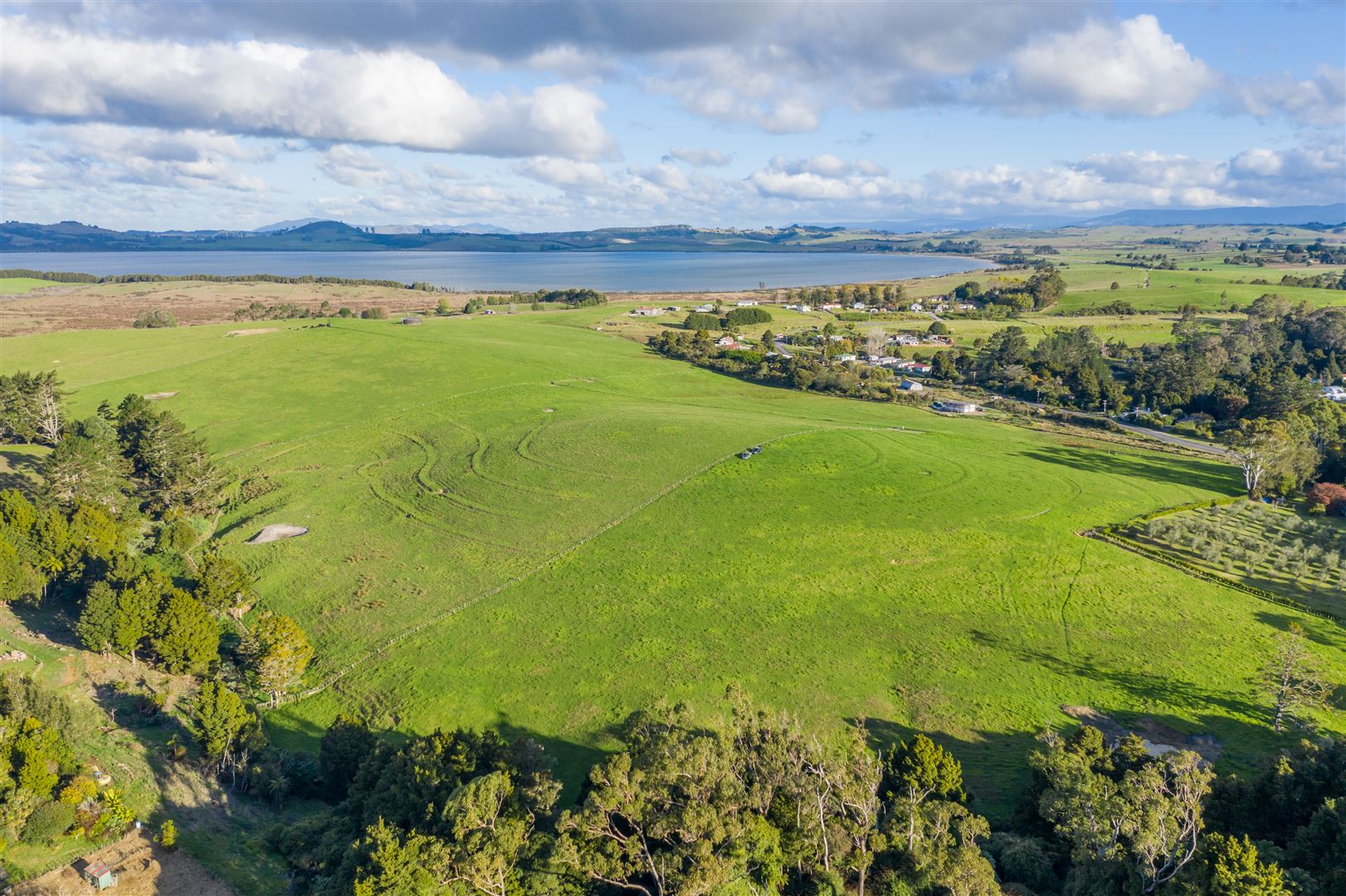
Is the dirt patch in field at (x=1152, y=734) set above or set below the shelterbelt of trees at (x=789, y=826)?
below

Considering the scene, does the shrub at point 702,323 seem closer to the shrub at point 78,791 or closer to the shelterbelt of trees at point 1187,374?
the shelterbelt of trees at point 1187,374

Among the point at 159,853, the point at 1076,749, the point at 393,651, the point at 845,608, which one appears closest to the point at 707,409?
the point at 845,608

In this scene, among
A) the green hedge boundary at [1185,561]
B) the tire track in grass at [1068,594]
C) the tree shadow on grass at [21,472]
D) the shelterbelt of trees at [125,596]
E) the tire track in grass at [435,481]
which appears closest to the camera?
the shelterbelt of trees at [125,596]

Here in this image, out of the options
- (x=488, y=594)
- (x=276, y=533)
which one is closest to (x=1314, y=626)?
(x=488, y=594)

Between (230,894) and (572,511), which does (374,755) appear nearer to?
(230,894)

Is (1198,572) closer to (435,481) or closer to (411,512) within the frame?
(411,512)

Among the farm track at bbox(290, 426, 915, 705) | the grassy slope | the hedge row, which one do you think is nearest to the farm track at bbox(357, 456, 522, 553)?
the grassy slope

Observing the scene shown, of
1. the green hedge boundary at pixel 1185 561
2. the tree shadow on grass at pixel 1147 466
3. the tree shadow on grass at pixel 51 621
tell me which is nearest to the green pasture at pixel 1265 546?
the green hedge boundary at pixel 1185 561

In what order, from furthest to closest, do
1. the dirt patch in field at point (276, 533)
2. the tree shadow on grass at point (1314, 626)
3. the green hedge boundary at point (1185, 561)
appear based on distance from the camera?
the dirt patch in field at point (276, 533) < the green hedge boundary at point (1185, 561) < the tree shadow on grass at point (1314, 626)
